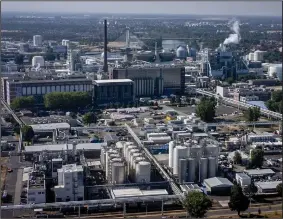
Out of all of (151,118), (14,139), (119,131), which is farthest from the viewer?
(151,118)

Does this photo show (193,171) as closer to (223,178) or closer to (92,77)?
(223,178)

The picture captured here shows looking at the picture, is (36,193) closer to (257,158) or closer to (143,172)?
(143,172)

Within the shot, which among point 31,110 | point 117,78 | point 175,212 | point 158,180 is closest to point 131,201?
point 175,212

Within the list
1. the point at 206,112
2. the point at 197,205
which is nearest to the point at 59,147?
the point at 197,205

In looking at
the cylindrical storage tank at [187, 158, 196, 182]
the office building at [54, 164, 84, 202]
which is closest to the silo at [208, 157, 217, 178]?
the cylindrical storage tank at [187, 158, 196, 182]

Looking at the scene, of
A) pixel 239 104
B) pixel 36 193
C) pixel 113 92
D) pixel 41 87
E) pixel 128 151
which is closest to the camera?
pixel 36 193

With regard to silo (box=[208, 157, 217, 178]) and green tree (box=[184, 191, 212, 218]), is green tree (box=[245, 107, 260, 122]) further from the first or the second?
green tree (box=[184, 191, 212, 218])
